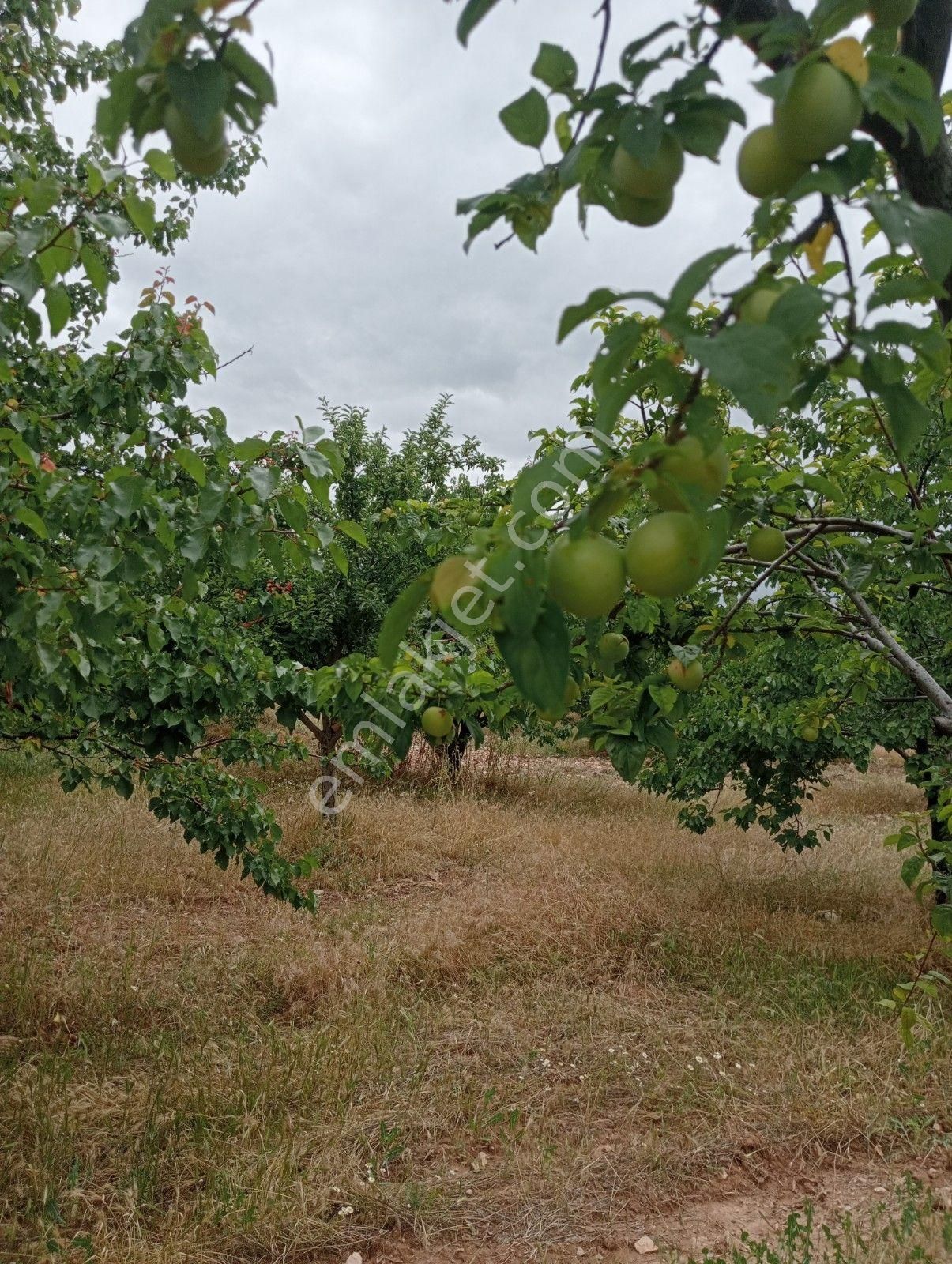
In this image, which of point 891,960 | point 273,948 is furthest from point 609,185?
point 891,960

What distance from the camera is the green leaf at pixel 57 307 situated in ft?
4.63

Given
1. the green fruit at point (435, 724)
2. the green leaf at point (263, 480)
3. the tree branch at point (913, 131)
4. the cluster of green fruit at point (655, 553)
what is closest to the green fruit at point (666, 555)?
the cluster of green fruit at point (655, 553)

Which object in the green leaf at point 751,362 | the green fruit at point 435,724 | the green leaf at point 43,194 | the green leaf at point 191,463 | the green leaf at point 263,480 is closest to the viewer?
the green leaf at point 751,362

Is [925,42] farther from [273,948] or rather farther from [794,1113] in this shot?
[273,948]

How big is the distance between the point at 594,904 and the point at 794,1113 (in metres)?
2.24

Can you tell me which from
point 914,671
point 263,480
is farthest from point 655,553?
point 914,671

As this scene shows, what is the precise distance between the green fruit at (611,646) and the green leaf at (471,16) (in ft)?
3.58

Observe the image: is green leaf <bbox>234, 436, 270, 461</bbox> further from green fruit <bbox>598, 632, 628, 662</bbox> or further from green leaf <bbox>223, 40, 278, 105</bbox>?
green leaf <bbox>223, 40, 278, 105</bbox>

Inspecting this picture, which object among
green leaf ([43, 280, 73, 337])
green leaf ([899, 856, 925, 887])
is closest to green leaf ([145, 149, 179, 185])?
green leaf ([43, 280, 73, 337])

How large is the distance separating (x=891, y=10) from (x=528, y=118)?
298mm

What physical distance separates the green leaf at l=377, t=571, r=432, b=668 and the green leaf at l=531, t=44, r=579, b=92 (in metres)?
0.49

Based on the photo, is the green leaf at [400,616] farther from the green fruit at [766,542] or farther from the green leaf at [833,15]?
the green fruit at [766,542]

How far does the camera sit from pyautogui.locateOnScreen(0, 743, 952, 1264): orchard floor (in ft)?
9.00

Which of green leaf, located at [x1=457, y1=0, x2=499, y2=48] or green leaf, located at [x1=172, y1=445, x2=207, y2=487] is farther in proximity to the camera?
green leaf, located at [x1=172, y1=445, x2=207, y2=487]
